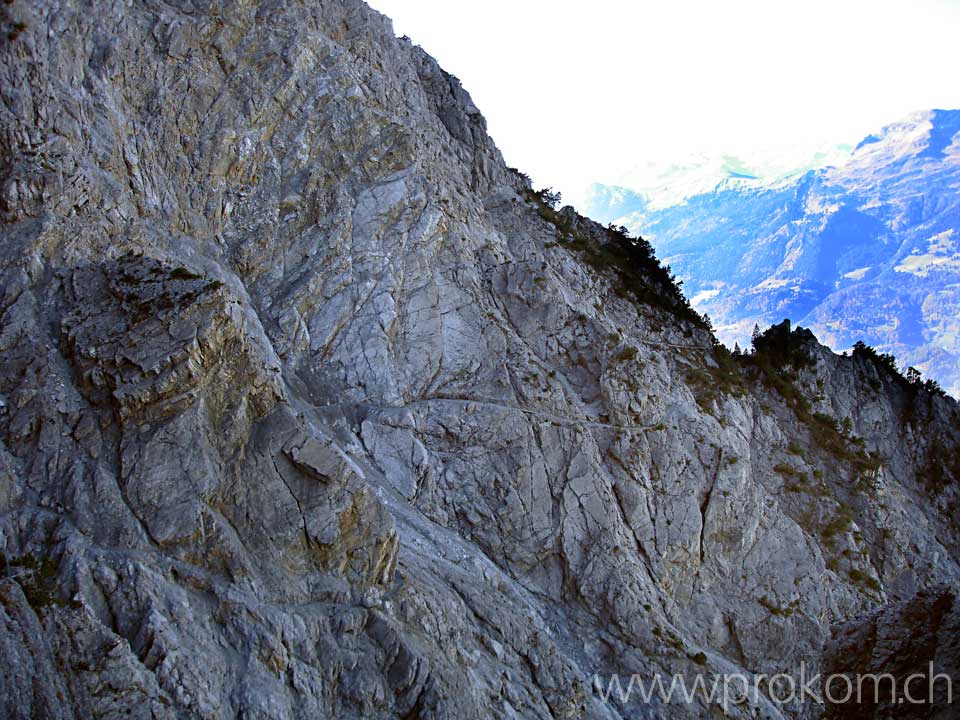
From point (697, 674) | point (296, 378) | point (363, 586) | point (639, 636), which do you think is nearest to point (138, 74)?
point (296, 378)

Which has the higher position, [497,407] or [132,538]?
[497,407]

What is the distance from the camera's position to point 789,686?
3769cm

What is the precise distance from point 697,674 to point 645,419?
42.3 feet

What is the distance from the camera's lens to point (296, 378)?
115 feet

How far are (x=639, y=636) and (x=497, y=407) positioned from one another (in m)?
12.2

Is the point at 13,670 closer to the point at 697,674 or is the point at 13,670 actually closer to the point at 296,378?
the point at 296,378

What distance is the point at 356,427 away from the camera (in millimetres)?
35188

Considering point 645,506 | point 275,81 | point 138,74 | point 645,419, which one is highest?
point 275,81

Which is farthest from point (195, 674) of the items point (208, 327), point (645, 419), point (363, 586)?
point (645, 419)

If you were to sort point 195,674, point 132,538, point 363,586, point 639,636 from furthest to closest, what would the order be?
point 639,636, point 363,586, point 132,538, point 195,674

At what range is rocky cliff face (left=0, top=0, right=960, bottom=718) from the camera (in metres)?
23.9

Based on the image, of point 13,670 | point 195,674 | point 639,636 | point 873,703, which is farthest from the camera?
point 873,703

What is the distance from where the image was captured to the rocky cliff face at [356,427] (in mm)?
23938

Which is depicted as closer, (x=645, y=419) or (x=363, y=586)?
(x=363, y=586)
